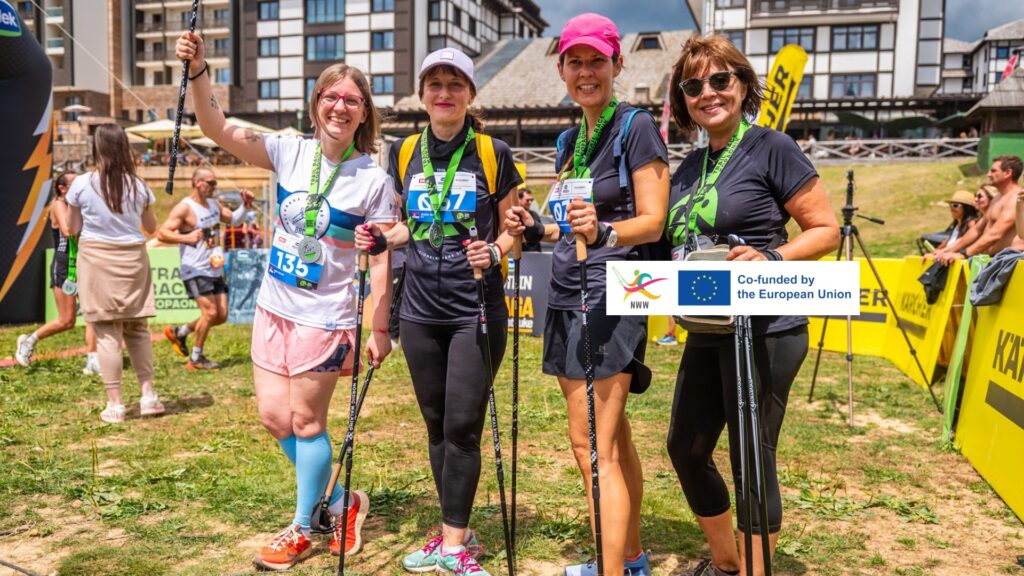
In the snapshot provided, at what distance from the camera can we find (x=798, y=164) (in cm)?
276

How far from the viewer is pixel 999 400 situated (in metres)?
5.08

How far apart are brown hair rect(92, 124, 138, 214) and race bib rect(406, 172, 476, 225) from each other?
12.7 feet

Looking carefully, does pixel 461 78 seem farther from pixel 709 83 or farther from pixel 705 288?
pixel 705 288

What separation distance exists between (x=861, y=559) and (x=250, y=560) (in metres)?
2.98

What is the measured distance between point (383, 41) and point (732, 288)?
48445 mm

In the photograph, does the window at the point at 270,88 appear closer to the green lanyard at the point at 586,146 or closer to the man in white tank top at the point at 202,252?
the man in white tank top at the point at 202,252

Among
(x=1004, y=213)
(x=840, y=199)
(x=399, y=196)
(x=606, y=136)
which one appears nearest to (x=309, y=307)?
(x=399, y=196)

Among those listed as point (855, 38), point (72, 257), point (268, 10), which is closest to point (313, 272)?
point (72, 257)

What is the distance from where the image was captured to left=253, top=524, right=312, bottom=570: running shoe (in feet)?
11.7

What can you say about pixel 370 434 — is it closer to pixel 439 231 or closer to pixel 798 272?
pixel 439 231

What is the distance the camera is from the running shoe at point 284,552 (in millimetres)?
3557

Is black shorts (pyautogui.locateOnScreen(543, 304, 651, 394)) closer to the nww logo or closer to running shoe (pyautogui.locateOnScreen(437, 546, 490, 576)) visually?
running shoe (pyautogui.locateOnScreen(437, 546, 490, 576))

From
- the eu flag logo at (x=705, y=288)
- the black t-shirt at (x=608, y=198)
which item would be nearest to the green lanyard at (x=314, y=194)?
the black t-shirt at (x=608, y=198)

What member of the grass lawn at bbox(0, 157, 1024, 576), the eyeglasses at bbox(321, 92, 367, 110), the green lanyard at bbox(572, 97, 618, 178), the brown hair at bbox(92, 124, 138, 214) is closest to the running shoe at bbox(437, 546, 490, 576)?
the grass lawn at bbox(0, 157, 1024, 576)
